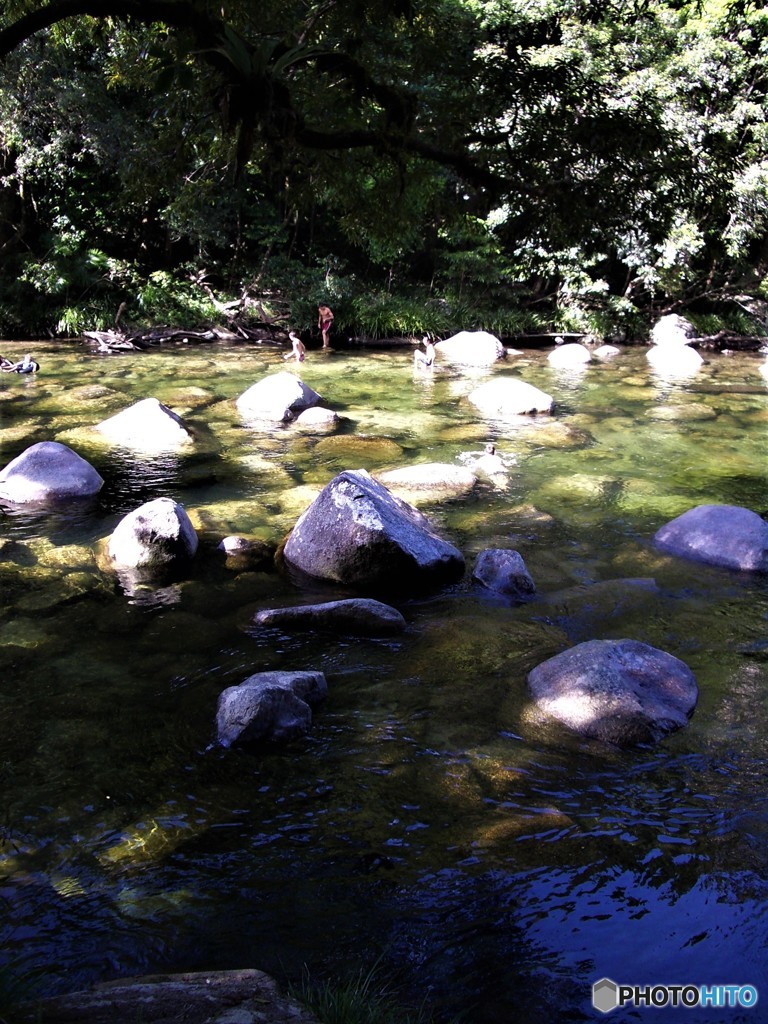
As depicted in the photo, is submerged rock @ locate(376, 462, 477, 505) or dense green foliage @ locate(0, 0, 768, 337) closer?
dense green foliage @ locate(0, 0, 768, 337)

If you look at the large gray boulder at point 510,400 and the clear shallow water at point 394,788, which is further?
the large gray boulder at point 510,400

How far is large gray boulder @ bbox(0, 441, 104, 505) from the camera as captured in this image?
765 centimetres

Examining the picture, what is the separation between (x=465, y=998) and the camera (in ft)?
8.89

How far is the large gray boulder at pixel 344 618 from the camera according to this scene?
5.28m

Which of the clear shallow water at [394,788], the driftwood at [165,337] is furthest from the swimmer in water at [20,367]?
the clear shallow water at [394,788]

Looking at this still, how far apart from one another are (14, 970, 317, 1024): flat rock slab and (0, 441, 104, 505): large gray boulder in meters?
6.02

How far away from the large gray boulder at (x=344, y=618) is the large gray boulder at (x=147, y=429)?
Result: 4.96m

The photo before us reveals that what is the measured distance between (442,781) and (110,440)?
726cm

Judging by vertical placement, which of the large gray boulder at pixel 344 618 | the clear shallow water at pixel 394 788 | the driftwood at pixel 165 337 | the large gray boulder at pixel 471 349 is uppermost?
the driftwood at pixel 165 337

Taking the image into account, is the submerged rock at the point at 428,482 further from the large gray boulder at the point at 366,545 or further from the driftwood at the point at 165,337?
the driftwood at the point at 165,337

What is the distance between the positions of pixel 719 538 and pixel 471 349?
38.8ft

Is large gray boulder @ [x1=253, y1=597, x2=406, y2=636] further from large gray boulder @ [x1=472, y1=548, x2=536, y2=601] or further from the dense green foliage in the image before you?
the dense green foliage

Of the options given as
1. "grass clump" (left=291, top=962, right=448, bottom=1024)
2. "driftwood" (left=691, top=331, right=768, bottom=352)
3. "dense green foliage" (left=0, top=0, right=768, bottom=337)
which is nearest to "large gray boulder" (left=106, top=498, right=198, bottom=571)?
"dense green foliage" (left=0, top=0, right=768, bottom=337)

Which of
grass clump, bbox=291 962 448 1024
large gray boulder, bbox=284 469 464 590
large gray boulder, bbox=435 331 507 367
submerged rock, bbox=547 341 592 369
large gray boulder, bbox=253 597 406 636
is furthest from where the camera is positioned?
large gray boulder, bbox=435 331 507 367
